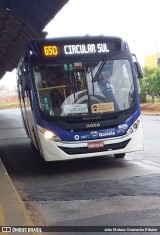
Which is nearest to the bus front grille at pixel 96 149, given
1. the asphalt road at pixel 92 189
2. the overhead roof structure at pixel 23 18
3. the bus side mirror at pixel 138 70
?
the asphalt road at pixel 92 189

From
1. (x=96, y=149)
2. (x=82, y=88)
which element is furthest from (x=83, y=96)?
(x=96, y=149)

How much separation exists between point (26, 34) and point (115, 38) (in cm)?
1359

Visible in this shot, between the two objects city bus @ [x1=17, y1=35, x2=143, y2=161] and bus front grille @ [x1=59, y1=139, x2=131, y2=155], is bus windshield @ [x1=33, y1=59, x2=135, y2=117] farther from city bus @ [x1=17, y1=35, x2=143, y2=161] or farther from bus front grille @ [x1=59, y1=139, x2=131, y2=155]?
bus front grille @ [x1=59, y1=139, x2=131, y2=155]

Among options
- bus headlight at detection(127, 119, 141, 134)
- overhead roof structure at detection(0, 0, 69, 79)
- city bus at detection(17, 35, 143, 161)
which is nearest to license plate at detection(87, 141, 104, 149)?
city bus at detection(17, 35, 143, 161)

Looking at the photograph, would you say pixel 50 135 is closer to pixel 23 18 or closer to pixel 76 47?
pixel 76 47

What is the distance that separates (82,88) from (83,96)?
19 cm

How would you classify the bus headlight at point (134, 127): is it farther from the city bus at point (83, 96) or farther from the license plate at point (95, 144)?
the license plate at point (95, 144)

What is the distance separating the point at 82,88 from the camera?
9.50 metres

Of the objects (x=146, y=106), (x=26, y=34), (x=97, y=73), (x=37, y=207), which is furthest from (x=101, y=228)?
(x=146, y=106)

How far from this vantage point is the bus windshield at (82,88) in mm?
9375

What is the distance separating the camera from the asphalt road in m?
6.00

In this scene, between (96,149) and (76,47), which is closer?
(96,149)

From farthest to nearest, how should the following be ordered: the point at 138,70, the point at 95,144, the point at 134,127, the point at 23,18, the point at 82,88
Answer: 1. the point at 23,18
2. the point at 138,70
3. the point at 134,127
4. the point at 82,88
5. the point at 95,144

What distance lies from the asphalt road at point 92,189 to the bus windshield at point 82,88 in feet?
4.99
